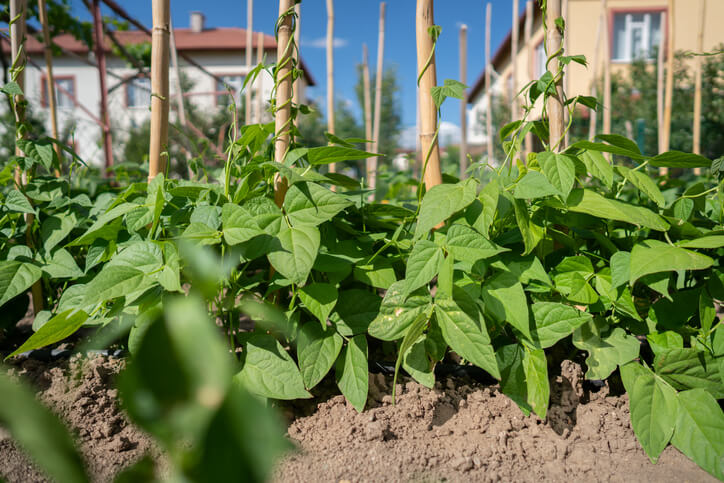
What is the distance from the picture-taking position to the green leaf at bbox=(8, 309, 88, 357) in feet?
2.57

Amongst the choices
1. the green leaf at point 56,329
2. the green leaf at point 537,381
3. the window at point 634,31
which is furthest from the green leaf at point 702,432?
the window at point 634,31

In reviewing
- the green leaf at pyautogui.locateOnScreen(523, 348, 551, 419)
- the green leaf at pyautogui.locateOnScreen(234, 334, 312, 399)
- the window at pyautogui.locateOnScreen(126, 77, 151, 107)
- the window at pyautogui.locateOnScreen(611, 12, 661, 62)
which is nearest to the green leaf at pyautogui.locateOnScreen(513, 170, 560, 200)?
the green leaf at pyautogui.locateOnScreen(523, 348, 551, 419)

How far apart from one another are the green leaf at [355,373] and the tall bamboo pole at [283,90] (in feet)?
1.11

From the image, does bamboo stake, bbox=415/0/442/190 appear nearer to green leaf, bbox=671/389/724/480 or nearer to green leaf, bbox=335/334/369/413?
green leaf, bbox=335/334/369/413

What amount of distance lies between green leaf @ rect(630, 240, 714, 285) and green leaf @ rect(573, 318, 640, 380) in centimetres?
16

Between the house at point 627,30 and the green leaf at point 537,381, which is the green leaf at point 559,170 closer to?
the green leaf at point 537,381

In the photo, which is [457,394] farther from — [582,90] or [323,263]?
[582,90]

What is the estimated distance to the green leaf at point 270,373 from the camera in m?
0.83


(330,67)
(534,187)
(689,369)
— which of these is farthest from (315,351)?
(330,67)

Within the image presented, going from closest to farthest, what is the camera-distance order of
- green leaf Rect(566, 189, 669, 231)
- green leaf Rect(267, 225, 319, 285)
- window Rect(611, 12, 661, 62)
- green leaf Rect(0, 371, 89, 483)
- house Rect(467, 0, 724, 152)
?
green leaf Rect(0, 371, 89, 483) < green leaf Rect(267, 225, 319, 285) < green leaf Rect(566, 189, 669, 231) < house Rect(467, 0, 724, 152) < window Rect(611, 12, 661, 62)

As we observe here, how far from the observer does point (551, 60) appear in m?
1.07

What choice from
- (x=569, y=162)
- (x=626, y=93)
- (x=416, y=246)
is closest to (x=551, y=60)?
(x=569, y=162)

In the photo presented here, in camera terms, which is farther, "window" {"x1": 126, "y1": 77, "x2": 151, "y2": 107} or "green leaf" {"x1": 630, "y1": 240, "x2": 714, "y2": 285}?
"window" {"x1": 126, "y1": 77, "x2": 151, "y2": 107}

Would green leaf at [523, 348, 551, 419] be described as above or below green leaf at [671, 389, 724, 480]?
above
